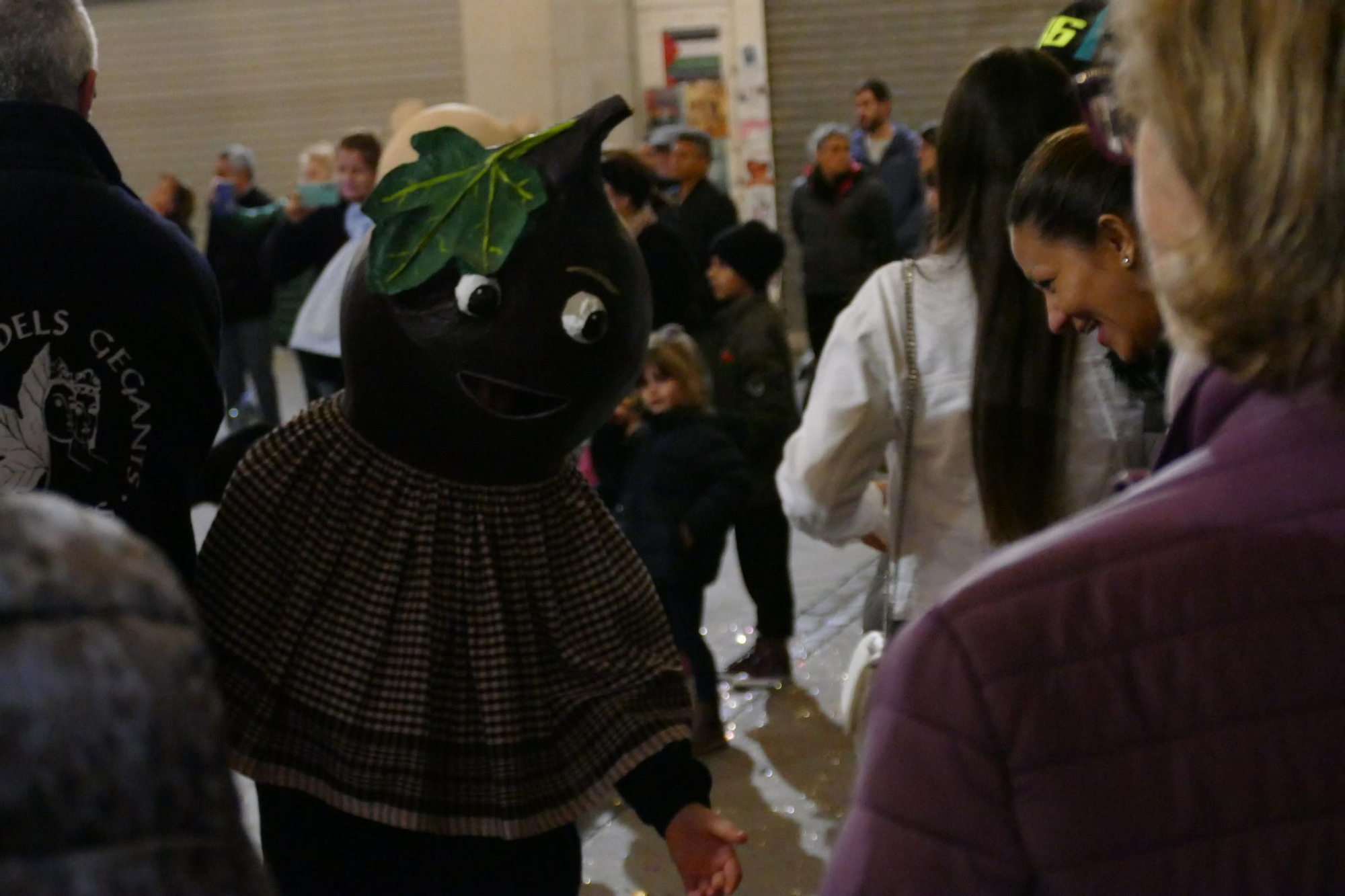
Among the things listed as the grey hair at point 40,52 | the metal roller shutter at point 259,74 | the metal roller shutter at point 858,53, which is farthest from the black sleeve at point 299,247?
the metal roller shutter at point 259,74

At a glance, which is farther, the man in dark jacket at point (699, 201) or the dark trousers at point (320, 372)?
the man in dark jacket at point (699, 201)

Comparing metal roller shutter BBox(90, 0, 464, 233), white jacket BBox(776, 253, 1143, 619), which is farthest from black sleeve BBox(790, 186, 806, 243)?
white jacket BBox(776, 253, 1143, 619)

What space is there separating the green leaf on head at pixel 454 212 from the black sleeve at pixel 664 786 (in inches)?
29.1

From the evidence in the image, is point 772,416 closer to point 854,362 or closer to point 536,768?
point 854,362

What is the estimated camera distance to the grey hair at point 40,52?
Answer: 8.70 feet

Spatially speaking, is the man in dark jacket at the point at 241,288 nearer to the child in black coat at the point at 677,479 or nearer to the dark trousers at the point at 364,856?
the child in black coat at the point at 677,479

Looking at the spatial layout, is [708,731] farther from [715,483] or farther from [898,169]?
[898,169]

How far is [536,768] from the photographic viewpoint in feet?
7.60

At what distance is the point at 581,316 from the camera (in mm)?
2271

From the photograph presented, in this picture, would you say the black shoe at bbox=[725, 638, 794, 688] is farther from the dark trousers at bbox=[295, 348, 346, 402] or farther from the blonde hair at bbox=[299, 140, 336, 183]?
the blonde hair at bbox=[299, 140, 336, 183]

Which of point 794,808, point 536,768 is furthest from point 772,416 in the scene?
point 536,768

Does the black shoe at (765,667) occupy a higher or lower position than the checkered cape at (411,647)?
lower

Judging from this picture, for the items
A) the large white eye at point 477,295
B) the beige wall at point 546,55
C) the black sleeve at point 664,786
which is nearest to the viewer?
the large white eye at point 477,295

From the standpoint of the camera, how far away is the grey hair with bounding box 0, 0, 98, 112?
2650 mm
